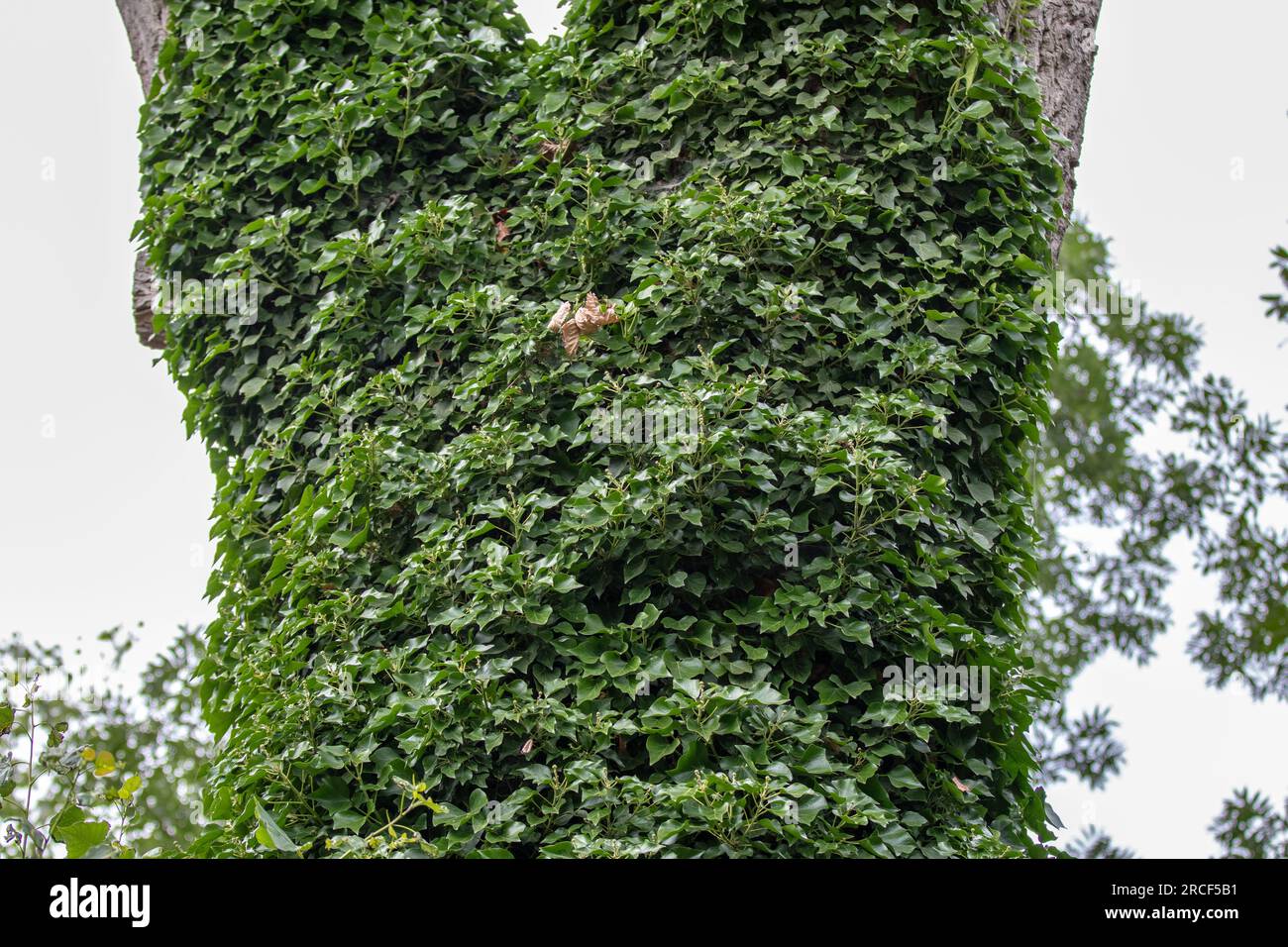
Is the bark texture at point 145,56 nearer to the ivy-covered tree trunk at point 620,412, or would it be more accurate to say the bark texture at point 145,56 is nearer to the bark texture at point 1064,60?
the ivy-covered tree trunk at point 620,412

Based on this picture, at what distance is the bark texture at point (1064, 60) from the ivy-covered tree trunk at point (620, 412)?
0.02 metres

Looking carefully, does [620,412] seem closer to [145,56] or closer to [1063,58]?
[1063,58]

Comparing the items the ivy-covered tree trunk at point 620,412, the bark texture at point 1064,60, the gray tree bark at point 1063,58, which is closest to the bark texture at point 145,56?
the gray tree bark at point 1063,58

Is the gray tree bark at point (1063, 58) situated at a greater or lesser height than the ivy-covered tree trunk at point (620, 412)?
greater

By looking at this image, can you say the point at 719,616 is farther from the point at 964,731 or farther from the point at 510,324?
the point at 510,324

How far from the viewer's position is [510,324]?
4508 millimetres

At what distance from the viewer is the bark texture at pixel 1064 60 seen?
16.8 feet

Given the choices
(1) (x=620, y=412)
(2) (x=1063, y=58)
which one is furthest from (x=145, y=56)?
(2) (x=1063, y=58)

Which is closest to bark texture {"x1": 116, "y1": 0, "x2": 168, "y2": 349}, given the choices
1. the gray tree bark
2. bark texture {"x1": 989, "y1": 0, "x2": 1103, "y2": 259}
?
the gray tree bark

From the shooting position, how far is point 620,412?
4.11m

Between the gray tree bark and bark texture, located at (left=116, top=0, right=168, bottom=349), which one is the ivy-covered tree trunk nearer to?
the gray tree bark

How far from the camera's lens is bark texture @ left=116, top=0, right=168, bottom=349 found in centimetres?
569
